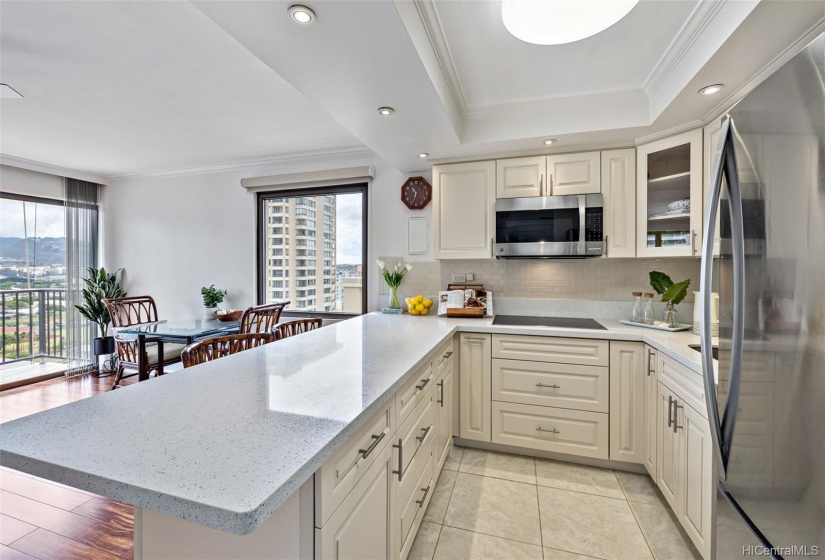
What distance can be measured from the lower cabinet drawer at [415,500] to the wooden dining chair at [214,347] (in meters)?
1.07

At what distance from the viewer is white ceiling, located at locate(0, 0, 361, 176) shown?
5.73ft

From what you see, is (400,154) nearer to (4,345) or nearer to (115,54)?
(115,54)

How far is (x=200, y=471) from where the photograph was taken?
653 mm

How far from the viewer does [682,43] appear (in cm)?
165

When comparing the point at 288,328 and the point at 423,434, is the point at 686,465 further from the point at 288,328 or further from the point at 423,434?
the point at 288,328

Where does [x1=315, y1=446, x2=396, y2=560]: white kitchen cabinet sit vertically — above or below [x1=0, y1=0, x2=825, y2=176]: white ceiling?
below

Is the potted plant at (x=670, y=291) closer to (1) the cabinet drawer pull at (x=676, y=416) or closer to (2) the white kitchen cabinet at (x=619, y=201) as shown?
(2) the white kitchen cabinet at (x=619, y=201)

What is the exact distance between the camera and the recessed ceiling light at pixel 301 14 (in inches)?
46.9

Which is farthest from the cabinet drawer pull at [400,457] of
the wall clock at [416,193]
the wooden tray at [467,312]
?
the wall clock at [416,193]

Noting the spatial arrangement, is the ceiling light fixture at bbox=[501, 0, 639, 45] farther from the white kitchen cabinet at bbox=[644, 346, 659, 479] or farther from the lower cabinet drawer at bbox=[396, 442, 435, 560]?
the lower cabinet drawer at bbox=[396, 442, 435, 560]

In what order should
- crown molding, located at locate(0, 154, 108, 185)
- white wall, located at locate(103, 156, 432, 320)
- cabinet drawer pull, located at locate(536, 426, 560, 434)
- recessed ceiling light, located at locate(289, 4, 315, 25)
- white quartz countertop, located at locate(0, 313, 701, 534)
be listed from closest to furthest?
white quartz countertop, located at locate(0, 313, 701, 534) < recessed ceiling light, located at locate(289, 4, 315, 25) < cabinet drawer pull, located at locate(536, 426, 560, 434) < crown molding, located at locate(0, 154, 108, 185) < white wall, located at locate(103, 156, 432, 320)

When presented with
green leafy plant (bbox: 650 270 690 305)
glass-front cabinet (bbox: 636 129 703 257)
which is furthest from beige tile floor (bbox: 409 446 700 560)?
glass-front cabinet (bbox: 636 129 703 257)

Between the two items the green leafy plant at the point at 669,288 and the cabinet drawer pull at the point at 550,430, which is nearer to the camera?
the green leafy plant at the point at 669,288

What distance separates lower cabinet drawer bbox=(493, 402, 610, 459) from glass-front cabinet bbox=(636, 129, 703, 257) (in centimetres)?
119
